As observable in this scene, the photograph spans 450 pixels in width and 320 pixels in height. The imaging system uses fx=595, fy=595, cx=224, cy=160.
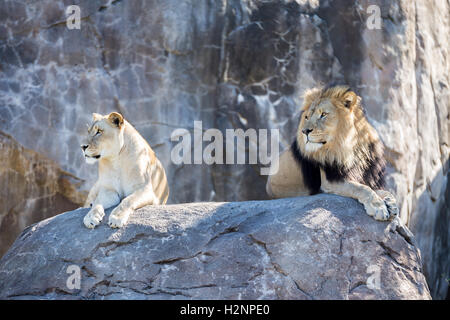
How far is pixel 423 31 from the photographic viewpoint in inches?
320

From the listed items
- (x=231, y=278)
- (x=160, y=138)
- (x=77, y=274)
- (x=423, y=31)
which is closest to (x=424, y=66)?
(x=423, y=31)

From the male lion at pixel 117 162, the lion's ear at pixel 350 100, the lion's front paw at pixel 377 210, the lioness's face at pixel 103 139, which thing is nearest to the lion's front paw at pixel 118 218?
the male lion at pixel 117 162

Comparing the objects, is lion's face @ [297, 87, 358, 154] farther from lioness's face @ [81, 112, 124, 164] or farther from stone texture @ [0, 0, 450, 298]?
stone texture @ [0, 0, 450, 298]

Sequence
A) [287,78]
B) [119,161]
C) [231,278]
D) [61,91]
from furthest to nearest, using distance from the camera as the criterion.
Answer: [287,78], [61,91], [119,161], [231,278]

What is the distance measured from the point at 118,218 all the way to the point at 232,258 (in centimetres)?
93

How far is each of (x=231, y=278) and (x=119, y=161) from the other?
1.47m

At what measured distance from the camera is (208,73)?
744 centimetres

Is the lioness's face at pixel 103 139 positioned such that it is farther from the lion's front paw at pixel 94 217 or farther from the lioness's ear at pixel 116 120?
the lion's front paw at pixel 94 217

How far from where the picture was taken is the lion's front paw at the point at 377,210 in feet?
14.6

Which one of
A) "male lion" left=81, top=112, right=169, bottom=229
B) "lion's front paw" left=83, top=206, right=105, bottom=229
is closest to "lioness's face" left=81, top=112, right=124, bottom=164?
"male lion" left=81, top=112, right=169, bottom=229

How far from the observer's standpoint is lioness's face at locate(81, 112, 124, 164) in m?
4.89

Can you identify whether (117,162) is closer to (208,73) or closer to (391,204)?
(391,204)

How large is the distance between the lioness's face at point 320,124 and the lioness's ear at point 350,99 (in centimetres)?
8
